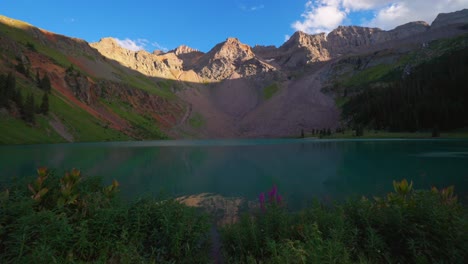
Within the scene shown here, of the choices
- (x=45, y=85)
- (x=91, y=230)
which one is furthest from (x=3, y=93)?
(x=91, y=230)

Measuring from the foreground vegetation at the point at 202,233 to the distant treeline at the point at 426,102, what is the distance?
118 meters

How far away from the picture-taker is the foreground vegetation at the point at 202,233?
20.4ft

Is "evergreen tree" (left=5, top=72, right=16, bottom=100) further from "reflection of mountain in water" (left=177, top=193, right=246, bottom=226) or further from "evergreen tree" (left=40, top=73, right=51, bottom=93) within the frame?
"reflection of mountain in water" (left=177, top=193, right=246, bottom=226)

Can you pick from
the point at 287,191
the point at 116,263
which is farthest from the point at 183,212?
the point at 287,191

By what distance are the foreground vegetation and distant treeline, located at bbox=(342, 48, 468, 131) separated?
11762 cm

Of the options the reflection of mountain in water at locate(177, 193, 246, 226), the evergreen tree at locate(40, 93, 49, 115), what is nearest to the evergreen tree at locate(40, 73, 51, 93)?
the evergreen tree at locate(40, 93, 49, 115)

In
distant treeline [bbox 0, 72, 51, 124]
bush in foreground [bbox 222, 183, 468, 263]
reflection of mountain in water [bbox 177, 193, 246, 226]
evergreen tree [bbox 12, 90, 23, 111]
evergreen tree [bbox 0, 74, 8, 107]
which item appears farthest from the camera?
evergreen tree [bbox 12, 90, 23, 111]

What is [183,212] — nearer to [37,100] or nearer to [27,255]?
[27,255]

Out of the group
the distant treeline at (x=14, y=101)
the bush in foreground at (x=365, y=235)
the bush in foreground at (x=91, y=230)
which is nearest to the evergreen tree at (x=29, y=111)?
the distant treeline at (x=14, y=101)

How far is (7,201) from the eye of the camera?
7562mm

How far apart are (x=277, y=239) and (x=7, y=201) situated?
317 inches

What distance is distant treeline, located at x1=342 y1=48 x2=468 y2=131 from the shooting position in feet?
358

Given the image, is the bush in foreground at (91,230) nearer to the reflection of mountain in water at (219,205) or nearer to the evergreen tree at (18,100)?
the reflection of mountain in water at (219,205)

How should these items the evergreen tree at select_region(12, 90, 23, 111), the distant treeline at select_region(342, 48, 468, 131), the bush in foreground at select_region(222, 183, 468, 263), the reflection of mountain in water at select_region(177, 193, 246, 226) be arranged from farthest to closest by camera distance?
the distant treeline at select_region(342, 48, 468, 131)
the evergreen tree at select_region(12, 90, 23, 111)
the reflection of mountain in water at select_region(177, 193, 246, 226)
the bush in foreground at select_region(222, 183, 468, 263)
